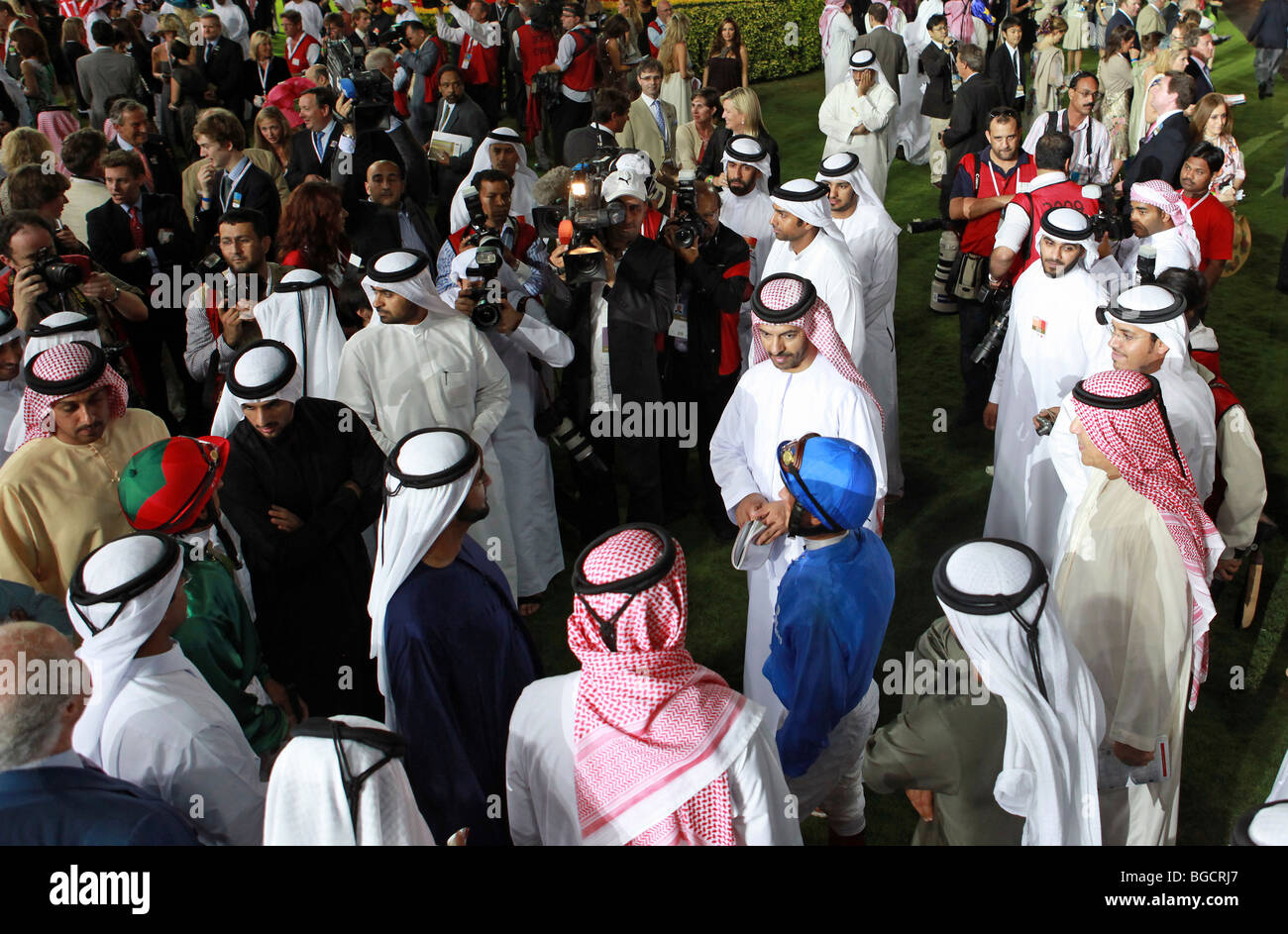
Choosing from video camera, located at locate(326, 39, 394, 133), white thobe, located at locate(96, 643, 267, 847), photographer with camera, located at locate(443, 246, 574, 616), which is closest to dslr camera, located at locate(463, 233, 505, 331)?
photographer with camera, located at locate(443, 246, 574, 616)

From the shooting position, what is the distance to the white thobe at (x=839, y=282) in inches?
196

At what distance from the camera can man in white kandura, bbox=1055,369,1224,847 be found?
122 inches

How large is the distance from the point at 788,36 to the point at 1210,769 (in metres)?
13.0

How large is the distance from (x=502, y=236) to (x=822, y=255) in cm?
154

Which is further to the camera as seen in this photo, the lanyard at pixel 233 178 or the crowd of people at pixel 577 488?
the lanyard at pixel 233 178

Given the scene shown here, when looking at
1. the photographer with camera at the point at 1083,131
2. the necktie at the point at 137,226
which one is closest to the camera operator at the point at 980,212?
the photographer with camera at the point at 1083,131

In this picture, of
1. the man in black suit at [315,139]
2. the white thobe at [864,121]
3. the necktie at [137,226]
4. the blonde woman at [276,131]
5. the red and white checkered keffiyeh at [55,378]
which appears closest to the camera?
the red and white checkered keffiyeh at [55,378]

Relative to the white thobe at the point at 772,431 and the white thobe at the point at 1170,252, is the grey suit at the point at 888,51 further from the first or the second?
the white thobe at the point at 772,431

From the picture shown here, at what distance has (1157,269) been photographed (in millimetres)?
5035

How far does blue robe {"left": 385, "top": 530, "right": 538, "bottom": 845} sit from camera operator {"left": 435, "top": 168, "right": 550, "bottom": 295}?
215cm

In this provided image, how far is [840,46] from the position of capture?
10.9 m

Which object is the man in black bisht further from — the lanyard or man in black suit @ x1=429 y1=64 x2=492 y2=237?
man in black suit @ x1=429 y1=64 x2=492 y2=237

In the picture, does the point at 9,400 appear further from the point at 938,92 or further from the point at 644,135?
the point at 938,92

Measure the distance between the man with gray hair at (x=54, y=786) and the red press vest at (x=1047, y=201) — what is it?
4804 mm
